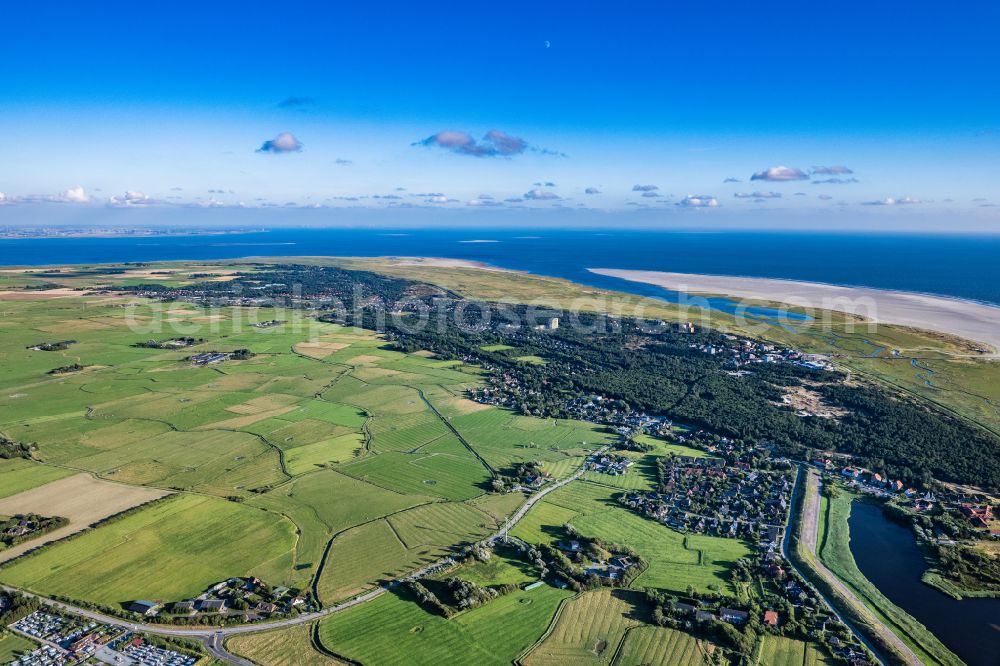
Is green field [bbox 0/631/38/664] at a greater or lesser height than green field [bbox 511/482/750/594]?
greater

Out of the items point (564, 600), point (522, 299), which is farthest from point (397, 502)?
point (522, 299)

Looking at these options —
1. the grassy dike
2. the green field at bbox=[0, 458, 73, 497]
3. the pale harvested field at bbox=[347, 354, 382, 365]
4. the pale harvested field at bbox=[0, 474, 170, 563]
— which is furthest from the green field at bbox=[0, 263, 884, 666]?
the grassy dike

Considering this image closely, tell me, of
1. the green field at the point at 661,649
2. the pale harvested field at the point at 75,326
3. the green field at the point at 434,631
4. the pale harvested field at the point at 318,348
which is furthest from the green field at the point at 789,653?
the pale harvested field at the point at 75,326

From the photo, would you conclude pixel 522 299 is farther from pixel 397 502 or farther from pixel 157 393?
pixel 397 502

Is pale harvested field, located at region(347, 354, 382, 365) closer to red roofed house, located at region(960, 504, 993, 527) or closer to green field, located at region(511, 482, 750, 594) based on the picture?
green field, located at region(511, 482, 750, 594)

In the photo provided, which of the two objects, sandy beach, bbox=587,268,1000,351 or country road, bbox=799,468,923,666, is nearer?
country road, bbox=799,468,923,666

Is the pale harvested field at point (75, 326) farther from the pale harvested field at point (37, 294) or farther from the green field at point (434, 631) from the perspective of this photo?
the green field at point (434, 631)

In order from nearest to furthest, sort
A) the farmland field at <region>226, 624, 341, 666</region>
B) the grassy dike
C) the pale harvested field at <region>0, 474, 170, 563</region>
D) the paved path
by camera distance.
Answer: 1. the farmland field at <region>226, 624, 341, 666</region>
2. the grassy dike
3. the paved path
4. the pale harvested field at <region>0, 474, 170, 563</region>
